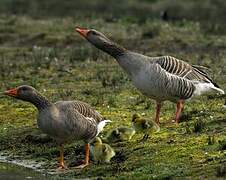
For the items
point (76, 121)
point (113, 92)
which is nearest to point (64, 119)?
point (76, 121)

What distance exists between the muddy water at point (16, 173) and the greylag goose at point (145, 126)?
75.3 inches

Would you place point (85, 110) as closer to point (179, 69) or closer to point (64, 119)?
point (64, 119)

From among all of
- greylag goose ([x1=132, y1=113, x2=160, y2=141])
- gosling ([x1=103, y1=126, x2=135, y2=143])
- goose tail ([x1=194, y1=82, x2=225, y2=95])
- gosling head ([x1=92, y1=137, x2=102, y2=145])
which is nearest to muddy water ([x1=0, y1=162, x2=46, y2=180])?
gosling head ([x1=92, y1=137, x2=102, y2=145])

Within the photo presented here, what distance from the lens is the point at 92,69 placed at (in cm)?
1964

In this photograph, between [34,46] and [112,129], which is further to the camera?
[34,46]

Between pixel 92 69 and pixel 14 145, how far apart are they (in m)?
7.36

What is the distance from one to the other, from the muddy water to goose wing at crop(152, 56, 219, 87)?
114 inches

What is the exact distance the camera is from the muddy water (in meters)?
10.7

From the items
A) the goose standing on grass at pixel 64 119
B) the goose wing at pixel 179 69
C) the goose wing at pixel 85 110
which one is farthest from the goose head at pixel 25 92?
the goose wing at pixel 179 69

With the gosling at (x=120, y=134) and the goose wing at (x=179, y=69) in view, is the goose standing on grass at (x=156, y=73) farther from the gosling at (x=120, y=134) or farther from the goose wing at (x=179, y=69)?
the gosling at (x=120, y=134)

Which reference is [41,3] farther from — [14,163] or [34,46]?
[14,163]

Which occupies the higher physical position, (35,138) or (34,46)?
(35,138)

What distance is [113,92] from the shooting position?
53.4 ft

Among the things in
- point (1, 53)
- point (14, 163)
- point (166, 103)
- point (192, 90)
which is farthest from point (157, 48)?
point (14, 163)
